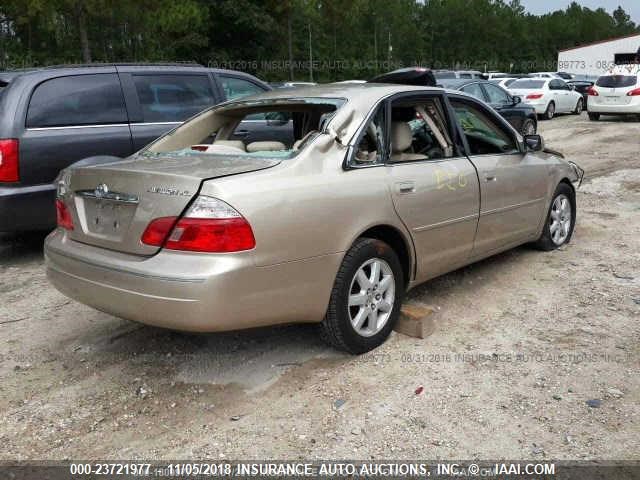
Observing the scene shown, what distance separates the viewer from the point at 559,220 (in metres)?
5.89

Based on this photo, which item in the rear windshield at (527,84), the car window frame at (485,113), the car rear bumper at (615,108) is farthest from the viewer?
the rear windshield at (527,84)

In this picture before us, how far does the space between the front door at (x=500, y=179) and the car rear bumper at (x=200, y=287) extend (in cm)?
166

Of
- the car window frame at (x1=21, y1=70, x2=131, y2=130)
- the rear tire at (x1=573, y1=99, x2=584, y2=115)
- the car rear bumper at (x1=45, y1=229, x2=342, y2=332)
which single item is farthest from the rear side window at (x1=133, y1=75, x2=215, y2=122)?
the rear tire at (x1=573, y1=99, x2=584, y2=115)

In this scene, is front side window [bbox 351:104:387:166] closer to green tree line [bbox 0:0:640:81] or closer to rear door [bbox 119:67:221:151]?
rear door [bbox 119:67:221:151]

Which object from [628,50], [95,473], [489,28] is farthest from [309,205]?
[489,28]

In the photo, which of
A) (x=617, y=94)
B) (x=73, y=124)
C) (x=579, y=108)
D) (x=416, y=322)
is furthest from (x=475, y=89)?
(x=579, y=108)

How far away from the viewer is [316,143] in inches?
140

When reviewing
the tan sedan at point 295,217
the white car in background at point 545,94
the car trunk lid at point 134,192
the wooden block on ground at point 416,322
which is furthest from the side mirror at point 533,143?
the white car in background at point 545,94

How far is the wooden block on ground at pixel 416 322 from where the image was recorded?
402cm

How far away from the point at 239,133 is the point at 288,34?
3505cm

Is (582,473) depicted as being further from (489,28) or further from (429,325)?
(489,28)

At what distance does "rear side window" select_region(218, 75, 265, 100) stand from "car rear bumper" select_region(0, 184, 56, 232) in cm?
240

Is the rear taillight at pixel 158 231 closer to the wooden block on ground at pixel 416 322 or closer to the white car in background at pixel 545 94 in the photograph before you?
the wooden block on ground at pixel 416 322

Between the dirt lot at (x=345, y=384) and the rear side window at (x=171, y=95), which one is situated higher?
the rear side window at (x=171, y=95)
